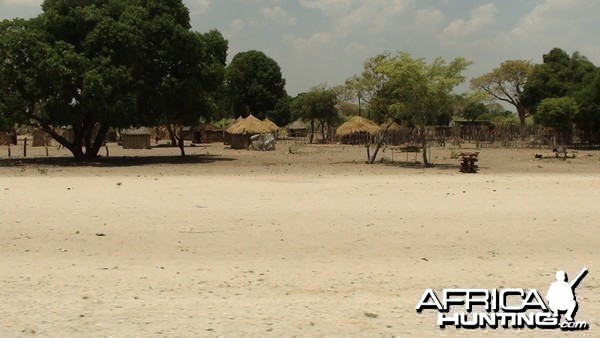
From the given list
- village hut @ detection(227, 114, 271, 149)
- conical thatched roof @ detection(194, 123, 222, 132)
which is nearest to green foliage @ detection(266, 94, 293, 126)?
conical thatched roof @ detection(194, 123, 222, 132)

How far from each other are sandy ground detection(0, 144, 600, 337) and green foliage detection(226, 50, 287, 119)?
65021 millimetres

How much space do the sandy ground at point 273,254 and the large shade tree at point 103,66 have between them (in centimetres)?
1230

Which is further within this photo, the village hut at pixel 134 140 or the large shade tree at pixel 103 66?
the village hut at pixel 134 140

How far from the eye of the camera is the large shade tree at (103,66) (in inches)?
1249

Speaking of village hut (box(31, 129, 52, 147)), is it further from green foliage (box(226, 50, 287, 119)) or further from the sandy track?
the sandy track

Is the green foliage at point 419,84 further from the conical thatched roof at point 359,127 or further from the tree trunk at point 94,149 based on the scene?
the conical thatched roof at point 359,127

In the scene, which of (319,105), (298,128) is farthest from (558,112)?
(298,128)

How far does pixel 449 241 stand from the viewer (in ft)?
36.0

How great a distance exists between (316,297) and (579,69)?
57.2m

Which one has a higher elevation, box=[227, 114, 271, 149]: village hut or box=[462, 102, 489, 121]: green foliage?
box=[462, 102, 489, 121]: green foliage

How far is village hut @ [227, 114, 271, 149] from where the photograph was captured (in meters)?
53.2

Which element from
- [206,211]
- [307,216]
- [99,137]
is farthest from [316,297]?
[99,137]

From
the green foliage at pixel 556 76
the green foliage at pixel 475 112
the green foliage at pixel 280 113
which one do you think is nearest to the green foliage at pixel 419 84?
the green foliage at pixel 556 76

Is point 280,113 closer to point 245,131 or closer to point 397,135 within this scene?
point 397,135
